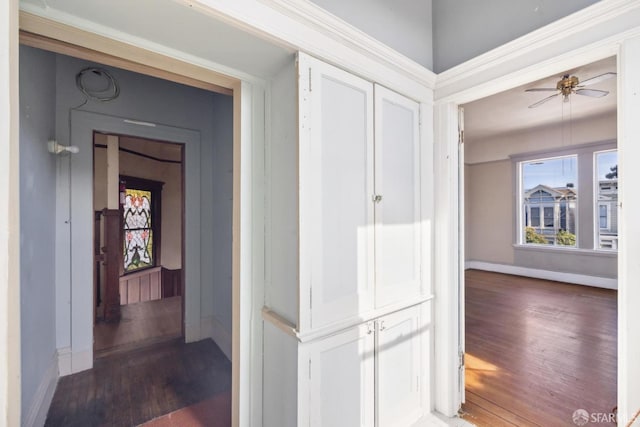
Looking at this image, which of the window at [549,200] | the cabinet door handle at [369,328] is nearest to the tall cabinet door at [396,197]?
the cabinet door handle at [369,328]

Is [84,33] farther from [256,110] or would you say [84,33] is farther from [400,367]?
[400,367]

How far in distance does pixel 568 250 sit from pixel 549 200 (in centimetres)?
103

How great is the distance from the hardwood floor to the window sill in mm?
6496

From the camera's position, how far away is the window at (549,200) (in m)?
5.52

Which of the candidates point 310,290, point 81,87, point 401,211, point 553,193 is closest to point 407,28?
point 401,211

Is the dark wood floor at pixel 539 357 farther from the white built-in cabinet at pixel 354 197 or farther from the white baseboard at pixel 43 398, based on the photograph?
the white baseboard at pixel 43 398

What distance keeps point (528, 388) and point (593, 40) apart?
7.42ft

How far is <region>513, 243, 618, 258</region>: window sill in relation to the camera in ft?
16.3

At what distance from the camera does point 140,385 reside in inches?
86.3

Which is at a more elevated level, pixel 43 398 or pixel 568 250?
pixel 568 250

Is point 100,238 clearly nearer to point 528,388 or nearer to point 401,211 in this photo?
point 401,211

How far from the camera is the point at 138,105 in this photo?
8.50 feet

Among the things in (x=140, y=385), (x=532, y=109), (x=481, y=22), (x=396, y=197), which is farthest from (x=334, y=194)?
(x=532, y=109)

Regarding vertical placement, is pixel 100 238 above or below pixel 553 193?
below
